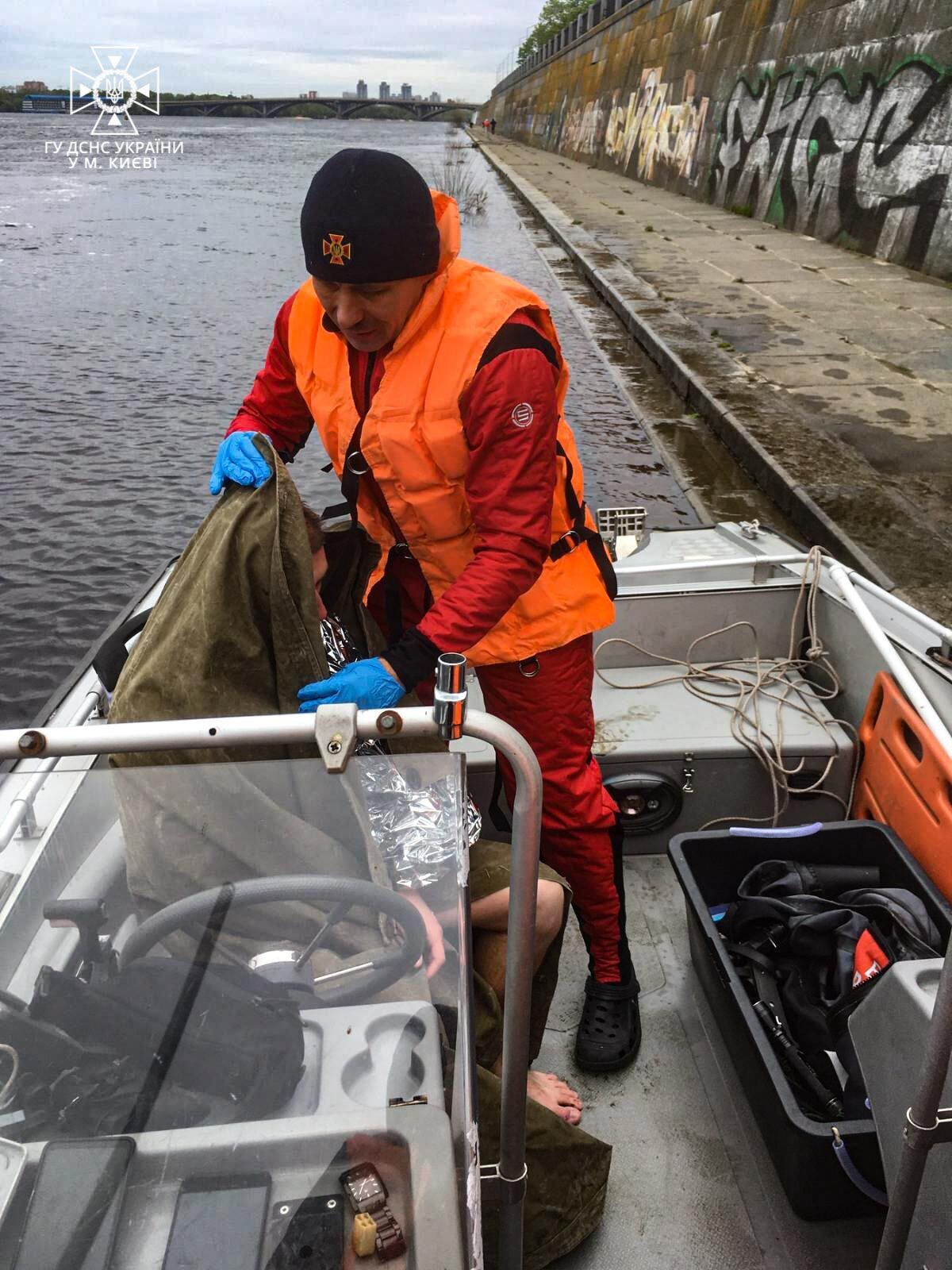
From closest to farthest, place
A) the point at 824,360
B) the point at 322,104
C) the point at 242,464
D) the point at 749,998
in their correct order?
the point at 242,464, the point at 749,998, the point at 824,360, the point at 322,104

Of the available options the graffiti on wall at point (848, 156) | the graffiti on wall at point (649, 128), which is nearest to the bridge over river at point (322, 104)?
the graffiti on wall at point (649, 128)

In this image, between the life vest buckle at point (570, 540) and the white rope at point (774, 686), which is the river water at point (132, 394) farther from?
the life vest buckle at point (570, 540)

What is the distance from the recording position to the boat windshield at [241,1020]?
1.16 metres

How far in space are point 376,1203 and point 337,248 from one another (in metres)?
1.56

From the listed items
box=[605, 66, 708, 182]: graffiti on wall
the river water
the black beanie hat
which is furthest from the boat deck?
box=[605, 66, 708, 182]: graffiti on wall

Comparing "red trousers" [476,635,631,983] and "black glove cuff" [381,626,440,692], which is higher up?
"black glove cuff" [381,626,440,692]

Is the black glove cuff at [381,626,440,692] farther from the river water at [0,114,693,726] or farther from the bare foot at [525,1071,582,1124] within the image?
the river water at [0,114,693,726]

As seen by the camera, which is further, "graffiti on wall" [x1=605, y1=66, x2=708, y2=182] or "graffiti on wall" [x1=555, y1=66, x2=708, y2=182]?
"graffiti on wall" [x1=555, y1=66, x2=708, y2=182]

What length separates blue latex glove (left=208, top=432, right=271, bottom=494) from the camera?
6.49 feet

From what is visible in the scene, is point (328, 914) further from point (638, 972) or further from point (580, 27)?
point (580, 27)

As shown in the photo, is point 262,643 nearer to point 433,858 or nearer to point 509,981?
point 433,858

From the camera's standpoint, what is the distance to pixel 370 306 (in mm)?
2006

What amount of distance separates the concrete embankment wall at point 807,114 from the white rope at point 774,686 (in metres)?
9.24

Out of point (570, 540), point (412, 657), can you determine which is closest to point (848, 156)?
point (570, 540)
